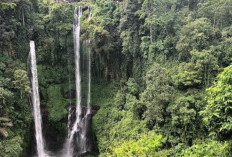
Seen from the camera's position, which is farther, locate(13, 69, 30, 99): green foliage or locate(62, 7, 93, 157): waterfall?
locate(62, 7, 93, 157): waterfall

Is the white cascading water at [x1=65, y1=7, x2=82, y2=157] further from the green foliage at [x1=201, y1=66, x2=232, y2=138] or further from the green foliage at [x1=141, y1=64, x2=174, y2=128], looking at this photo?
the green foliage at [x1=201, y1=66, x2=232, y2=138]

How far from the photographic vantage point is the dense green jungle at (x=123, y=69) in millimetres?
14398

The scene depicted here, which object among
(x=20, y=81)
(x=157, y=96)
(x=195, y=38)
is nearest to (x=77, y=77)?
(x=20, y=81)

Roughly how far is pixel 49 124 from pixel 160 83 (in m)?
11.1

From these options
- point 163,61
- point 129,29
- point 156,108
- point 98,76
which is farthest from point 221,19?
point 98,76

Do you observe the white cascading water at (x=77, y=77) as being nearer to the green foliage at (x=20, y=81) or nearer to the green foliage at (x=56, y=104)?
the green foliage at (x=56, y=104)

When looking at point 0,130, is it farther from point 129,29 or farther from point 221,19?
A: point 221,19

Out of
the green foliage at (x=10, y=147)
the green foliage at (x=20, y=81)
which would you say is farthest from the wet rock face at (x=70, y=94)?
the green foliage at (x=10, y=147)

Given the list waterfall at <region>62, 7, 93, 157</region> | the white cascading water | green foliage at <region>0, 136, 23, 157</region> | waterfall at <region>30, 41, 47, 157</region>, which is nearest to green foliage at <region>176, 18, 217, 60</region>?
waterfall at <region>62, 7, 93, 157</region>

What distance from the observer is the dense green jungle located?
14398 mm

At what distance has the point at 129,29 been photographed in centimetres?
2103

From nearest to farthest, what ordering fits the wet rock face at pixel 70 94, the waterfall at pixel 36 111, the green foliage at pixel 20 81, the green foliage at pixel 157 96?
the green foliage at pixel 157 96 → the green foliage at pixel 20 81 → the waterfall at pixel 36 111 → the wet rock face at pixel 70 94

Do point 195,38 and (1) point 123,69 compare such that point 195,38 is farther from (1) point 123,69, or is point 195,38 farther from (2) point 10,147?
(2) point 10,147

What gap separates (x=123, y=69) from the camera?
22688 millimetres
